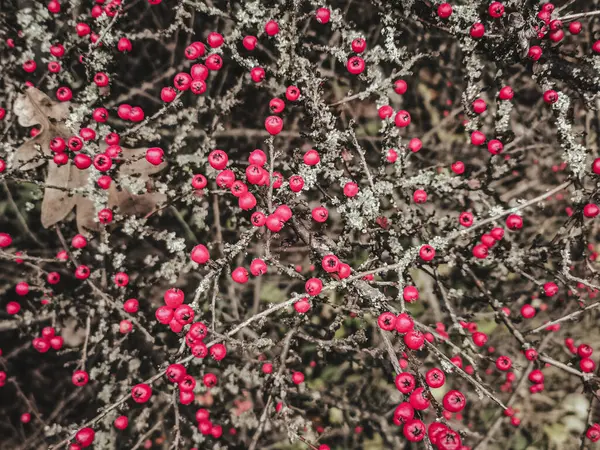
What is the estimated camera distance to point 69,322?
446cm

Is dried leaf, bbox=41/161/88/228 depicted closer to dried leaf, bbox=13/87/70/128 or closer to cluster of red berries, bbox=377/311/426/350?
dried leaf, bbox=13/87/70/128

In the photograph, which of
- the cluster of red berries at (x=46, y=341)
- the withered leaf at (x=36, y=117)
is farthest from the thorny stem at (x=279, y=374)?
the withered leaf at (x=36, y=117)

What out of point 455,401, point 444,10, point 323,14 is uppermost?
point 323,14

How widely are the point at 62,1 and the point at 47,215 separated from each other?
1.87 m

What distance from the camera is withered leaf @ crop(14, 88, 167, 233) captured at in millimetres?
3234

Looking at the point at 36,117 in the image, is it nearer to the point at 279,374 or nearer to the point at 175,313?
the point at 175,313

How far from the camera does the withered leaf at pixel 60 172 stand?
3.23m

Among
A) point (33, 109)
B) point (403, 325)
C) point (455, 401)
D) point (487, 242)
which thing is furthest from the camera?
point (33, 109)

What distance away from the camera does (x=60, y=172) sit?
338 centimetres

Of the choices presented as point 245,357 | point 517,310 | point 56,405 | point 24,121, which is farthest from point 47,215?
point 517,310

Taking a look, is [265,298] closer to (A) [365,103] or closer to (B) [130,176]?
(B) [130,176]

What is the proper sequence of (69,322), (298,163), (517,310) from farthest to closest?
(517,310) → (69,322) → (298,163)

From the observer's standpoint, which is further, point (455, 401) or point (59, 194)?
point (59, 194)

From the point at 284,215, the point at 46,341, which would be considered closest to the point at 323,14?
the point at 284,215
